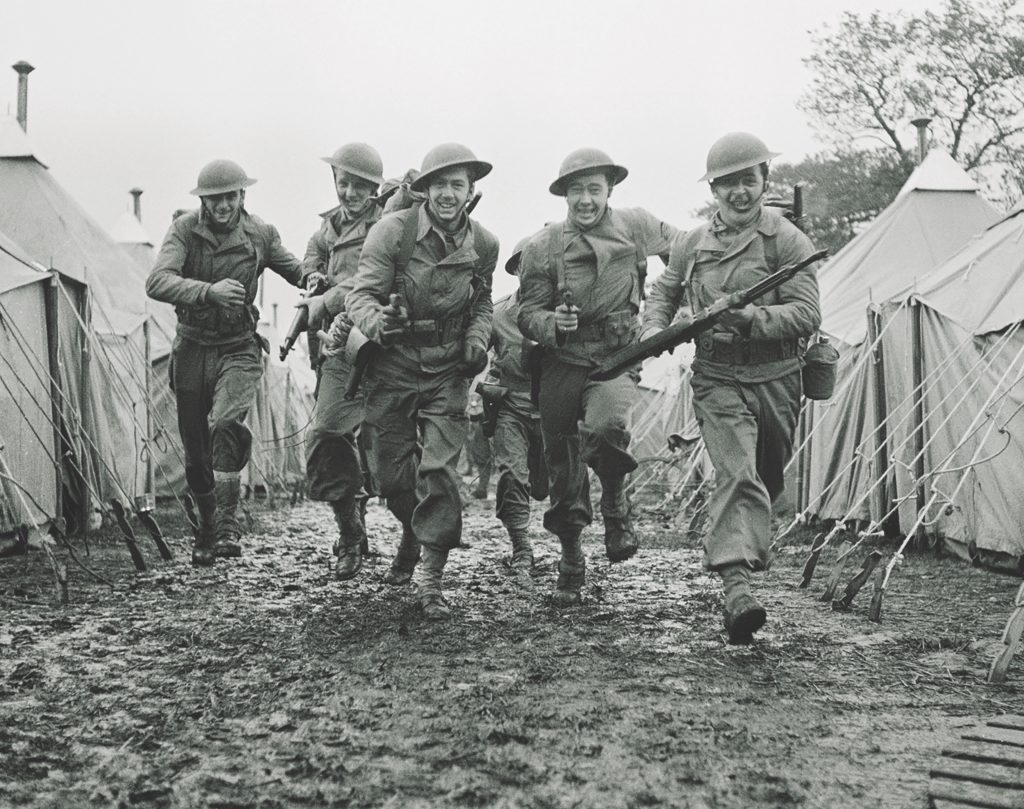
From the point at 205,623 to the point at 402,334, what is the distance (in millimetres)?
1622

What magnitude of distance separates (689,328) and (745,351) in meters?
0.26

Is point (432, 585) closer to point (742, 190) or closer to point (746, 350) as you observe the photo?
point (746, 350)

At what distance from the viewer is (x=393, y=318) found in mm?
5602

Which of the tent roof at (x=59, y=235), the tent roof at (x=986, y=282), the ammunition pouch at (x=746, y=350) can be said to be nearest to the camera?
the ammunition pouch at (x=746, y=350)

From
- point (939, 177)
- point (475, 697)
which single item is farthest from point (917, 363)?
point (475, 697)

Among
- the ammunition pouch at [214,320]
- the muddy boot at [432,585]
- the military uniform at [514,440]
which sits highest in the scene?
the ammunition pouch at [214,320]

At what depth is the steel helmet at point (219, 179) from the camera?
7.51 m

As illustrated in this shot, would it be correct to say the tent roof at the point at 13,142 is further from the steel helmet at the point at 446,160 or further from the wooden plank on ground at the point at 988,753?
the wooden plank on ground at the point at 988,753

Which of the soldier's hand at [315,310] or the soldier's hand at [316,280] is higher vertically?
the soldier's hand at [316,280]

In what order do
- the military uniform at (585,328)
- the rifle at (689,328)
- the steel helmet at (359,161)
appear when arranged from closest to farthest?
the rifle at (689,328), the military uniform at (585,328), the steel helmet at (359,161)

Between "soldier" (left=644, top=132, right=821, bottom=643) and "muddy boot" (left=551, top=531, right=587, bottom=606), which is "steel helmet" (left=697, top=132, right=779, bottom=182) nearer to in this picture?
"soldier" (left=644, top=132, right=821, bottom=643)

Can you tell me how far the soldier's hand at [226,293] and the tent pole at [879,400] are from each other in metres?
5.62

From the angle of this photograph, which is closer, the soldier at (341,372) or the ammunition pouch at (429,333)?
the ammunition pouch at (429,333)

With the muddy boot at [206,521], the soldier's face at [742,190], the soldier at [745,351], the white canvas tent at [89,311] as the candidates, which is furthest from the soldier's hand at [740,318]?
the white canvas tent at [89,311]
